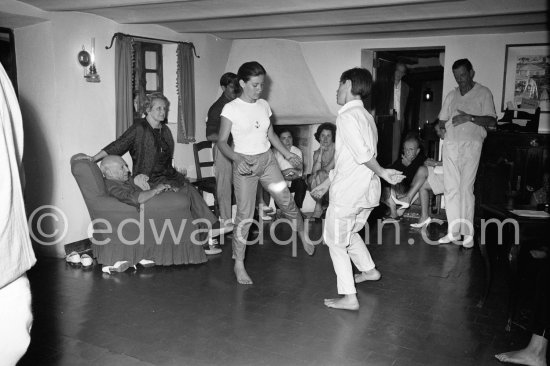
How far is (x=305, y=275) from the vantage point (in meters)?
4.33

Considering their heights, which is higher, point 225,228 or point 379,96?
point 379,96

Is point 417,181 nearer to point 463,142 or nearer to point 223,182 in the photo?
point 463,142

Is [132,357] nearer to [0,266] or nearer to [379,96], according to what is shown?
[0,266]

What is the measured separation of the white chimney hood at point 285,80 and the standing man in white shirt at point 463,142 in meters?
2.12

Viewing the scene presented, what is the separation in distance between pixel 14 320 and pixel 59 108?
12.3 feet

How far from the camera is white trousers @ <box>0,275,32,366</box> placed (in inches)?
50.8

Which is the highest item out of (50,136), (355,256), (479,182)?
(50,136)

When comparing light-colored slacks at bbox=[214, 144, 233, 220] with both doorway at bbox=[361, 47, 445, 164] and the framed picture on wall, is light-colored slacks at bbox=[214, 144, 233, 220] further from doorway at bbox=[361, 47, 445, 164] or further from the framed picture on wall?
the framed picture on wall

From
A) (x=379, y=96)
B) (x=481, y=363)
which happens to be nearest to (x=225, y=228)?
(x=481, y=363)

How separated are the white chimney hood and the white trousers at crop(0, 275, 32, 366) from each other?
5450mm

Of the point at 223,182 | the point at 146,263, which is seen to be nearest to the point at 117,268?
Answer: the point at 146,263

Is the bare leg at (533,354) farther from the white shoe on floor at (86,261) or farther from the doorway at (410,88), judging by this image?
the doorway at (410,88)

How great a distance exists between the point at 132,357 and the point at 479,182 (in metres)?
4.38

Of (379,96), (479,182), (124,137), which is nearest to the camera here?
(124,137)
